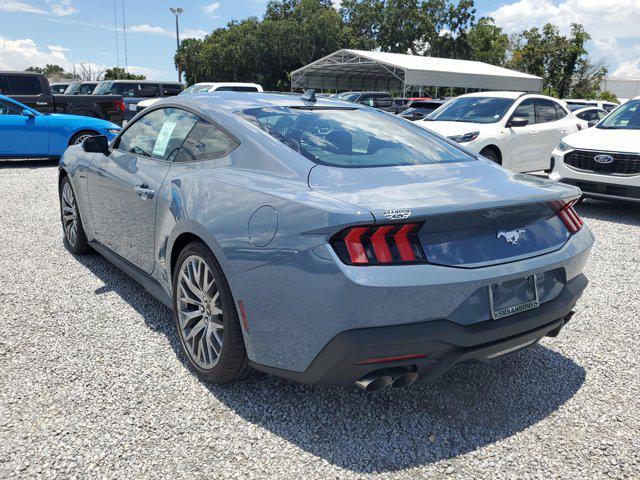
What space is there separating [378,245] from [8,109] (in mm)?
11241

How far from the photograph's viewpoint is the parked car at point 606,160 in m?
7.05

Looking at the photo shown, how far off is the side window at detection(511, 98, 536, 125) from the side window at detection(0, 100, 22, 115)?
943 cm

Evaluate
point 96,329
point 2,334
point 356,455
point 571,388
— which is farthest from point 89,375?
point 571,388

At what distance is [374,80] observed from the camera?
52438mm

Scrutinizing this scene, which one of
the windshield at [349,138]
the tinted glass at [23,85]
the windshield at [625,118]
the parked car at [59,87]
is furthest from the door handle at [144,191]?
the parked car at [59,87]

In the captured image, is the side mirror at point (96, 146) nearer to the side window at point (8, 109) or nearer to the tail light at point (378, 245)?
the tail light at point (378, 245)

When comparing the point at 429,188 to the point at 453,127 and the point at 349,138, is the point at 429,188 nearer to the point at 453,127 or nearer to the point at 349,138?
the point at 349,138

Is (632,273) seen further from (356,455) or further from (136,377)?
(136,377)

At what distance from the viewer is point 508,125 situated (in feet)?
30.9

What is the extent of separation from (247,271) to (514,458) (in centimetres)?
139

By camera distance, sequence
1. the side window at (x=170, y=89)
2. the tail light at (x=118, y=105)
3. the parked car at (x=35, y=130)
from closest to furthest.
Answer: the parked car at (x=35, y=130)
the tail light at (x=118, y=105)
the side window at (x=170, y=89)

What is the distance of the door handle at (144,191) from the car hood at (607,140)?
614 cm

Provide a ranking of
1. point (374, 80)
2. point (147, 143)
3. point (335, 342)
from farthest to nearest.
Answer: point (374, 80), point (147, 143), point (335, 342)

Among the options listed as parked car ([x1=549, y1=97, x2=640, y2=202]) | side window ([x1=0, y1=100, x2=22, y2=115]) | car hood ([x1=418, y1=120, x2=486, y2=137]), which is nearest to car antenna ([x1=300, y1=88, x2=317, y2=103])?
parked car ([x1=549, y1=97, x2=640, y2=202])
